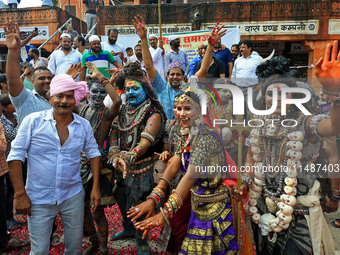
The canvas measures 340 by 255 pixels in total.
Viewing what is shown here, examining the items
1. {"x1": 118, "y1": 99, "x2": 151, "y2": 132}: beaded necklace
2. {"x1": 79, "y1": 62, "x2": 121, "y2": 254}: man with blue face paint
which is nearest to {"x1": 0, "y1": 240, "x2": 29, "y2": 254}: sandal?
{"x1": 79, "y1": 62, "x2": 121, "y2": 254}: man with blue face paint

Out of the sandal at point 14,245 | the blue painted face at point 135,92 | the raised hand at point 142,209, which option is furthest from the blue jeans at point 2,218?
the raised hand at point 142,209

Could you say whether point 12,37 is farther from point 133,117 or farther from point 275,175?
point 275,175

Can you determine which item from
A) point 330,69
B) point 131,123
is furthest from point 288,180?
point 131,123

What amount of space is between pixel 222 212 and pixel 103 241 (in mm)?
1728

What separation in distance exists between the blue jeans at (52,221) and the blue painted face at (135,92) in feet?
3.99

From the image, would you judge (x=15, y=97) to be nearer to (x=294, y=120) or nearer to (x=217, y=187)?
(x=217, y=187)

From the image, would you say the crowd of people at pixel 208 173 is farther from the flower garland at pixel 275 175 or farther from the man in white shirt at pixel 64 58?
the man in white shirt at pixel 64 58

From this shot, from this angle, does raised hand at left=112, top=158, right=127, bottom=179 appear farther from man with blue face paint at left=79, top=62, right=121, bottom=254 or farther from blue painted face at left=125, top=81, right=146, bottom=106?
blue painted face at left=125, top=81, right=146, bottom=106

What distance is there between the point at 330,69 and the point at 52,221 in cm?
270

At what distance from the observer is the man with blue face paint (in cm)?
364

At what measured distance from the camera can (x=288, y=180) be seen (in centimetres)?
256

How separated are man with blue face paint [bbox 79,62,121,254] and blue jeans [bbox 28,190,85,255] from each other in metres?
0.65

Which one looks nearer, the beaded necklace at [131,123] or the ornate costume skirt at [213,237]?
the ornate costume skirt at [213,237]

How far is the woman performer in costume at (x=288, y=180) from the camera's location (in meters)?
2.53
